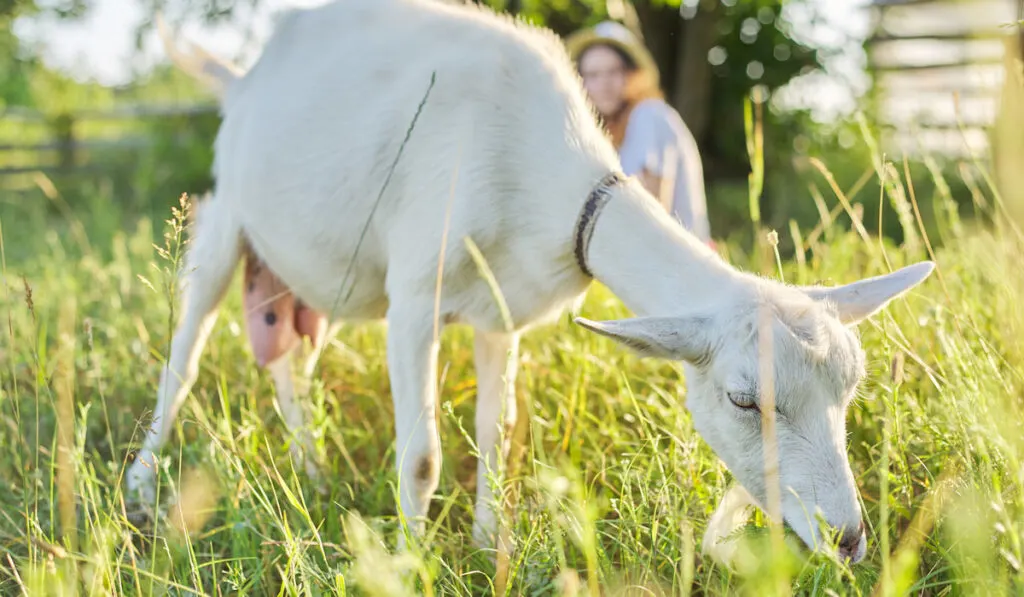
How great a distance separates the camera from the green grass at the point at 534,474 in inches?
70.1

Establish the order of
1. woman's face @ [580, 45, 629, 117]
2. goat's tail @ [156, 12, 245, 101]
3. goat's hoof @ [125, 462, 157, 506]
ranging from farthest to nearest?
woman's face @ [580, 45, 629, 117] < goat's tail @ [156, 12, 245, 101] < goat's hoof @ [125, 462, 157, 506]

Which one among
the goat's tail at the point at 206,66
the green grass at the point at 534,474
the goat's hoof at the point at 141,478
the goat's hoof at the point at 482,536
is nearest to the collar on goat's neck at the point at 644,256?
the green grass at the point at 534,474

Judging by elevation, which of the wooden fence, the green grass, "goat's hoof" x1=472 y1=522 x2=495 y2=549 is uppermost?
the green grass

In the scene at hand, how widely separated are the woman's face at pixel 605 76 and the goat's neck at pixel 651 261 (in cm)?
248

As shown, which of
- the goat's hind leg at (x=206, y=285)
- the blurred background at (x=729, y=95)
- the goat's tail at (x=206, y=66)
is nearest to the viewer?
the goat's hind leg at (x=206, y=285)

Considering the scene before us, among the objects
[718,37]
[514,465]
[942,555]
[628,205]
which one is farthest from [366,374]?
[718,37]

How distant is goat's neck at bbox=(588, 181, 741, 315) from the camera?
7.43 feet

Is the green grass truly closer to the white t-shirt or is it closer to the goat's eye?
the goat's eye

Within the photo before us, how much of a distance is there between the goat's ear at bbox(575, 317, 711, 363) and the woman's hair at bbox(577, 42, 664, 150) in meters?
3.01

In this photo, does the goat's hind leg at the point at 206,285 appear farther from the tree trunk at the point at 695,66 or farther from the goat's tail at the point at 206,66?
the tree trunk at the point at 695,66

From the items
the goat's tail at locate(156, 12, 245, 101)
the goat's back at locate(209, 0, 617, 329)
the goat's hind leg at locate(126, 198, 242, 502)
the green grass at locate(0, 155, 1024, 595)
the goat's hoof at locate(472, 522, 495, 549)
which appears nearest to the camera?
the green grass at locate(0, 155, 1024, 595)

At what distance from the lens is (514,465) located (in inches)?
114

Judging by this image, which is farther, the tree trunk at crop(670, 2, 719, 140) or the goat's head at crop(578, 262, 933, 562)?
the tree trunk at crop(670, 2, 719, 140)

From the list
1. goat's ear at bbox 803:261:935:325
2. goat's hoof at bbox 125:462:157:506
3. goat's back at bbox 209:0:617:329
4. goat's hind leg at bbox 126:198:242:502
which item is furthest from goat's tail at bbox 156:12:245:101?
goat's ear at bbox 803:261:935:325
